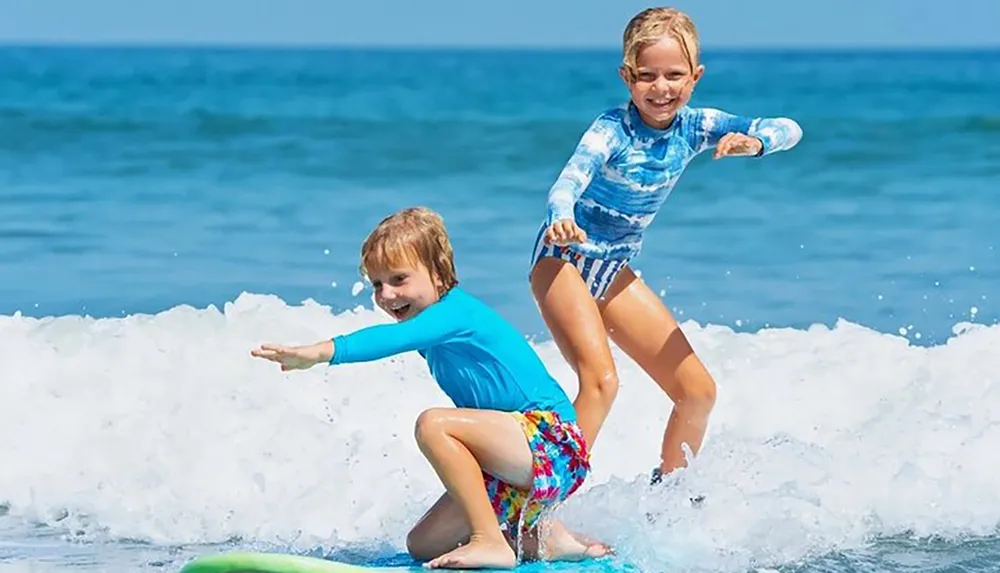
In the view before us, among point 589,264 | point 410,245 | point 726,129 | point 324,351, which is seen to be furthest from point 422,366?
point 324,351

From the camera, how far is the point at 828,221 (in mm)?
14773

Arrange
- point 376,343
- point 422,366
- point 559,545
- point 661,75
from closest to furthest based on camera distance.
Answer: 1. point 376,343
2. point 559,545
3. point 661,75
4. point 422,366

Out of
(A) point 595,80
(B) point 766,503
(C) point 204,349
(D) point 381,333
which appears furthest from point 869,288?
(A) point 595,80

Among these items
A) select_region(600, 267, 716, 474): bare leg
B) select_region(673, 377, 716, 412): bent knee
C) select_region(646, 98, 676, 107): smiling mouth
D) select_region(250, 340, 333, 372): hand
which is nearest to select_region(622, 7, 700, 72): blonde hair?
select_region(646, 98, 676, 107): smiling mouth

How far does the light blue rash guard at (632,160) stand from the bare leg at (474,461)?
91 centimetres

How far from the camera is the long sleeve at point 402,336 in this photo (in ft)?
14.2

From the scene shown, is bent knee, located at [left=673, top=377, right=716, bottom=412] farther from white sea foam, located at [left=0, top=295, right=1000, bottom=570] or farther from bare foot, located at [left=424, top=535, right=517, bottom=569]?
bare foot, located at [left=424, top=535, right=517, bottom=569]

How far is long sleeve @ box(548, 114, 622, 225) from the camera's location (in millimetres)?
4844

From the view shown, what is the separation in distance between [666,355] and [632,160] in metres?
0.67

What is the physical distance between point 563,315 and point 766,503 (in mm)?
937

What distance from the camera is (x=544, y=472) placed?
4648 mm

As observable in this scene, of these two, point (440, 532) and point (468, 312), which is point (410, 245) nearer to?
point (468, 312)

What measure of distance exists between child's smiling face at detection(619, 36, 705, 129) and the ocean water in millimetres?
1172

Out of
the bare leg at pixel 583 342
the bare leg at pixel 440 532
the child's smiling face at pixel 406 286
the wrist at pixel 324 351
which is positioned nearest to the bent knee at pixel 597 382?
the bare leg at pixel 583 342
